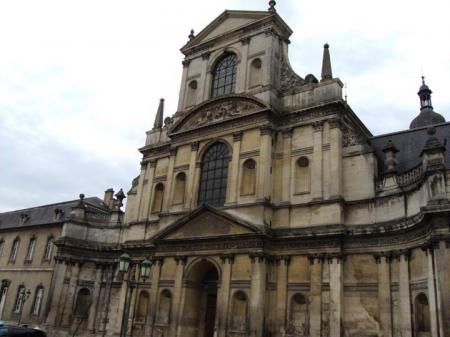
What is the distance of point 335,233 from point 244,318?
594cm

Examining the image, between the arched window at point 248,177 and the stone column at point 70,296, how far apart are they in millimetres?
12985

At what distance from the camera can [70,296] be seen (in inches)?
1108

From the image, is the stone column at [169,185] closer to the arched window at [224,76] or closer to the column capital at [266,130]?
the arched window at [224,76]

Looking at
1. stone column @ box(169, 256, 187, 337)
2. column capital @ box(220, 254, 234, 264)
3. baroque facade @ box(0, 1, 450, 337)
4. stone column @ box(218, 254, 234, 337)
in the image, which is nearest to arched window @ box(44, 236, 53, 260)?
baroque facade @ box(0, 1, 450, 337)

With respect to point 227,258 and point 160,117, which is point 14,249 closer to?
point 160,117

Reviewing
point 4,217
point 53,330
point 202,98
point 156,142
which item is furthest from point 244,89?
point 4,217

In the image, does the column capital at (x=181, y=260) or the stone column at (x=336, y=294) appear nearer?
the stone column at (x=336, y=294)

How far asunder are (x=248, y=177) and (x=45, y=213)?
21562mm

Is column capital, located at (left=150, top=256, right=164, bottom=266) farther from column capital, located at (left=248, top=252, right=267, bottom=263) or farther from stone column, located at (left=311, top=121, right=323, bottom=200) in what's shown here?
stone column, located at (left=311, top=121, right=323, bottom=200)

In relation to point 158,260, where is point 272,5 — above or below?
above

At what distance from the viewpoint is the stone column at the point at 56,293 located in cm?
2744

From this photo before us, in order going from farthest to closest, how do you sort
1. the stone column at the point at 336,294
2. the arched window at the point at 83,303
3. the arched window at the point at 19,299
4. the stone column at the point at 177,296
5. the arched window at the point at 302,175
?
the arched window at the point at 19,299 < the arched window at the point at 83,303 < the stone column at the point at 177,296 < the arched window at the point at 302,175 < the stone column at the point at 336,294

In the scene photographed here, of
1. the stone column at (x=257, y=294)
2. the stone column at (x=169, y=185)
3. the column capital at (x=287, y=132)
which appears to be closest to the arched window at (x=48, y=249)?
the stone column at (x=169, y=185)

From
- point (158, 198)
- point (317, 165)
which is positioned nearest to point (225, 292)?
point (317, 165)
